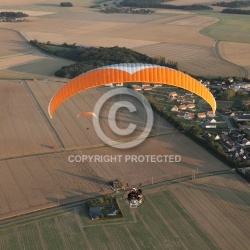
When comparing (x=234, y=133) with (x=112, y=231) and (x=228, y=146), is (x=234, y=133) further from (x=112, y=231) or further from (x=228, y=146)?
(x=112, y=231)

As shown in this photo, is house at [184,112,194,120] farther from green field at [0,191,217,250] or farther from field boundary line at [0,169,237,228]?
green field at [0,191,217,250]

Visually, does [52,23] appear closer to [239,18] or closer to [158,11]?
[158,11]

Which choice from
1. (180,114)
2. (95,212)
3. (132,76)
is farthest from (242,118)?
(132,76)

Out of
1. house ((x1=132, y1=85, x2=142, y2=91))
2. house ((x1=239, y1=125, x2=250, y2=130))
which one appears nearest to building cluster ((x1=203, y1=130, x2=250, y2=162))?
house ((x1=239, y1=125, x2=250, y2=130))

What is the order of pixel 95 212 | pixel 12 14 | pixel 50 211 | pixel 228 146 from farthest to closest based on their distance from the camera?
1. pixel 12 14
2. pixel 228 146
3. pixel 50 211
4. pixel 95 212

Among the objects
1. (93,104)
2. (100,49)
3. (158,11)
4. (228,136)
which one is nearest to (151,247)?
(228,136)

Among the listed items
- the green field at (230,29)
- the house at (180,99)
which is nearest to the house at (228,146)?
the house at (180,99)
